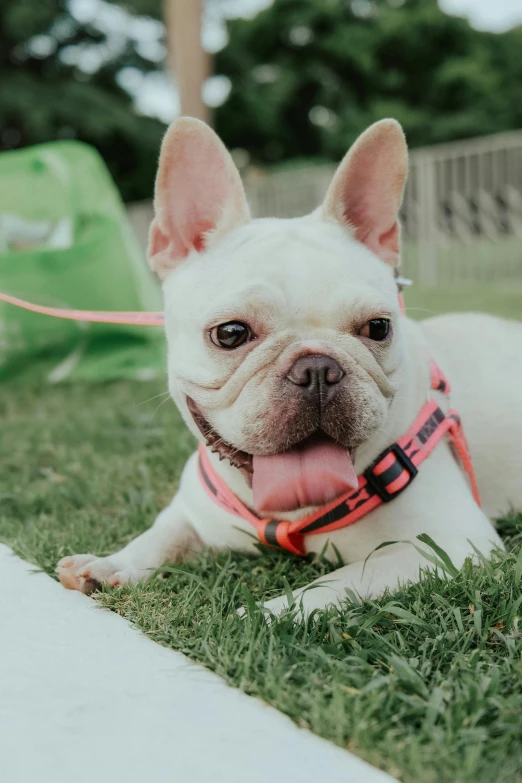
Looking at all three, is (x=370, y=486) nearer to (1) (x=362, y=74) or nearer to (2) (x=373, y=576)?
(2) (x=373, y=576)

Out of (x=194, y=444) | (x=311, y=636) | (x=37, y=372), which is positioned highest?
(x=311, y=636)

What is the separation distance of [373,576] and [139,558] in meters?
0.65

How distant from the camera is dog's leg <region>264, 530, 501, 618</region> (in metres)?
1.89

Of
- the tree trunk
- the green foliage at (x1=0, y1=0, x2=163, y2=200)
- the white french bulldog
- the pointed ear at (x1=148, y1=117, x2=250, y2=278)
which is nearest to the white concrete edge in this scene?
the white french bulldog

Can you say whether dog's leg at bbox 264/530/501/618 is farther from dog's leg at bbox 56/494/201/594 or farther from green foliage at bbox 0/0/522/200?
green foliage at bbox 0/0/522/200

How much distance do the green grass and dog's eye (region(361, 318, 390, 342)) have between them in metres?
0.59

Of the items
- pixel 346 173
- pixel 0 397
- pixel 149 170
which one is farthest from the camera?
pixel 149 170

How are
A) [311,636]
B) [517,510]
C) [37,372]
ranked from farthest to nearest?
[37,372] < [517,510] < [311,636]

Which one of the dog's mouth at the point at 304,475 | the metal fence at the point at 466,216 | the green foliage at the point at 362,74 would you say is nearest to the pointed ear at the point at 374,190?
the dog's mouth at the point at 304,475

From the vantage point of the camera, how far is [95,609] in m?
1.99

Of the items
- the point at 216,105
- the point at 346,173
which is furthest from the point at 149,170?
the point at 346,173

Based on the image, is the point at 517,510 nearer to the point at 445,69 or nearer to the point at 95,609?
the point at 95,609

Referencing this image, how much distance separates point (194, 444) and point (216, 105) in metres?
24.7

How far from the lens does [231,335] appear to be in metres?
1.98
